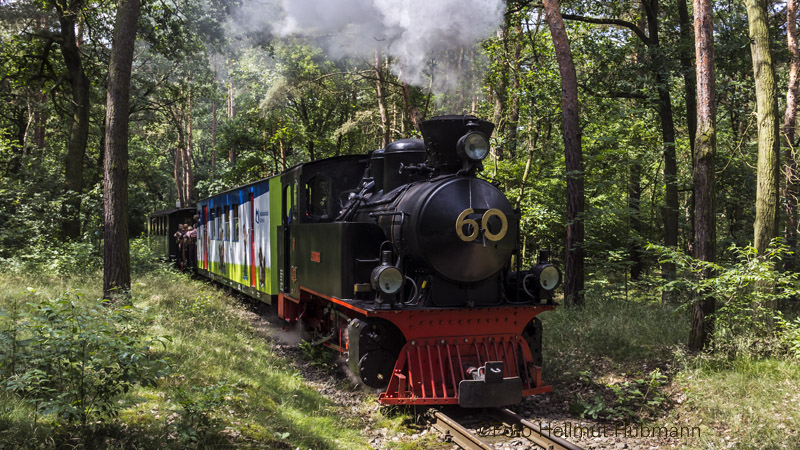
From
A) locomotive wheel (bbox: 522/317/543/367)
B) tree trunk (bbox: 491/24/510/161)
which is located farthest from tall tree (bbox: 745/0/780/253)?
tree trunk (bbox: 491/24/510/161)

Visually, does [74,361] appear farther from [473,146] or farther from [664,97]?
[664,97]

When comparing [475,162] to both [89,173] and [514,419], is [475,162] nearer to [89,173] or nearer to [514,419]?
[514,419]

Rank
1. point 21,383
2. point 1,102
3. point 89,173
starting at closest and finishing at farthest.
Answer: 1. point 21,383
2. point 1,102
3. point 89,173

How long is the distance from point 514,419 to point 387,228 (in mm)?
2386

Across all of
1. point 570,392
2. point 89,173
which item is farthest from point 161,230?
point 570,392

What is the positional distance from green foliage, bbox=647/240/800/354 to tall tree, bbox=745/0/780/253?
27 cm

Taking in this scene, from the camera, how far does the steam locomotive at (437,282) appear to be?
5.54 m

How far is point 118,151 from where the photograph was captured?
28.1ft

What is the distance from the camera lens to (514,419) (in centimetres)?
530

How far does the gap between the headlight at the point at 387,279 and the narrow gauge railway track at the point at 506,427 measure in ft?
4.14

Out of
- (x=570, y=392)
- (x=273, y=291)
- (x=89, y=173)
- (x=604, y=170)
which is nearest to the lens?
(x=570, y=392)

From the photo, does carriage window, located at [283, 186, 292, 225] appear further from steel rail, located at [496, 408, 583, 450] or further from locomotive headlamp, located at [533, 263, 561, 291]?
steel rail, located at [496, 408, 583, 450]

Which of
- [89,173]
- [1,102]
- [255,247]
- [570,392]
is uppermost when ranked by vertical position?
[1,102]

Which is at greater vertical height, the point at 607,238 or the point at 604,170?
the point at 604,170
